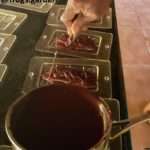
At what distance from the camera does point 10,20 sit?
776 mm

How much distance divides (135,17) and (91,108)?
61cm

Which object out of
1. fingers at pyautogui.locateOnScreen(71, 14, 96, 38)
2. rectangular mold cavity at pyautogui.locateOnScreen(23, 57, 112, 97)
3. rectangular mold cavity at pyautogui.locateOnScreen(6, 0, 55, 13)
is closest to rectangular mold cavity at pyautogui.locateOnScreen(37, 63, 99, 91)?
rectangular mold cavity at pyautogui.locateOnScreen(23, 57, 112, 97)

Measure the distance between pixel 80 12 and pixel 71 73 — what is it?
0.51ft

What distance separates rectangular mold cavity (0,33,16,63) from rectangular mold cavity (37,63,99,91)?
0.29ft

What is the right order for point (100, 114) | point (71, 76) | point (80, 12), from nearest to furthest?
1. point (100, 114)
2. point (80, 12)
3. point (71, 76)

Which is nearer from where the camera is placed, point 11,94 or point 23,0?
point 11,94

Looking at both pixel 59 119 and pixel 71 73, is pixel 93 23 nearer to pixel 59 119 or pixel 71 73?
pixel 71 73

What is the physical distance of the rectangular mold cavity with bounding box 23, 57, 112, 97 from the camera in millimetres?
594

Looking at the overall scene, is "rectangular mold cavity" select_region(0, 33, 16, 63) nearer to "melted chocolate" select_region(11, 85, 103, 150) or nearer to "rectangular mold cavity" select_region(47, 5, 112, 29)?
"rectangular mold cavity" select_region(47, 5, 112, 29)

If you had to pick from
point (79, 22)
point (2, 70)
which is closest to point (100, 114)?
point (79, 22)

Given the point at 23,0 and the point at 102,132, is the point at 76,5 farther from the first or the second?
the point at 23,0

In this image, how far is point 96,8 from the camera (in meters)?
0.49

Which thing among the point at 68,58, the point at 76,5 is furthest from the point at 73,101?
the point at 68,58

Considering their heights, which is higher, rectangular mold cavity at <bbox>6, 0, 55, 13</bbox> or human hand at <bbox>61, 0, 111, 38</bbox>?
human hand at <bbox>61, 0, 111, 38</bbox>
